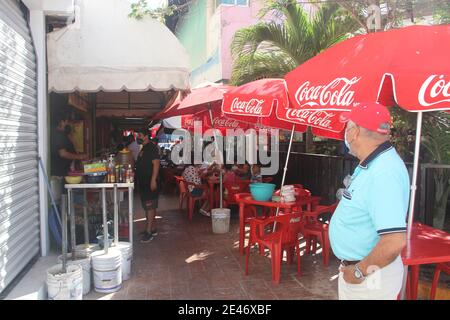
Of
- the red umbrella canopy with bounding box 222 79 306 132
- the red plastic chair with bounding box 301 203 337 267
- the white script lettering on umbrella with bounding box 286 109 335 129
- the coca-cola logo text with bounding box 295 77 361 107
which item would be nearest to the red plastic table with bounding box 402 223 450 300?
the coca-cola logo text with bounding box 295 77 361 107

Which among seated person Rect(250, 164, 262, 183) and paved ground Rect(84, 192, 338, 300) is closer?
paved ground Rect(84, 192, 338, 300)

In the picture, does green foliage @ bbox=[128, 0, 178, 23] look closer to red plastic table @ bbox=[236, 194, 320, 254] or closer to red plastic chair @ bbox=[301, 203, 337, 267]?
red plastic table @ bbox=[236, 194, 320, 254]

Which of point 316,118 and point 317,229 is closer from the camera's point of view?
point 316,118

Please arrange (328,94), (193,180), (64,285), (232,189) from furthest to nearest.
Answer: (193,180) → (232,189) → (64,285) → (328,94)

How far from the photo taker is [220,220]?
6781mm

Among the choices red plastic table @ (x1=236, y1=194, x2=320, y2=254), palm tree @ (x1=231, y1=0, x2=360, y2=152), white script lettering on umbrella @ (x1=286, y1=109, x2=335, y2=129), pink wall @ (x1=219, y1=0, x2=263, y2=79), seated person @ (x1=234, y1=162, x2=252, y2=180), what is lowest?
red plastic table @ (x1=236, y1=194, x2=320, y2=254)

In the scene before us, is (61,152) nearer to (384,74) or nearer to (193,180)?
(193,180)

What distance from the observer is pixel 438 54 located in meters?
2.72

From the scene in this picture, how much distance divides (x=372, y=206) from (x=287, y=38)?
7740 mm

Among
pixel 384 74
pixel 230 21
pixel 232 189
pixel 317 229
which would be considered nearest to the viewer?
pixel 384 74

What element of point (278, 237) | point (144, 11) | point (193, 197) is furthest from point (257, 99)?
point (193, 197)

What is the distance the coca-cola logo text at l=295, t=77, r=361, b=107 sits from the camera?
9.52ft

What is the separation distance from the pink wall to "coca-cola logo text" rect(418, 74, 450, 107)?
13.3m

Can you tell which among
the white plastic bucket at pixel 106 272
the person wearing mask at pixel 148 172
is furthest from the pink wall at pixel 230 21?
the white plastic bucket at pixel 106 272
